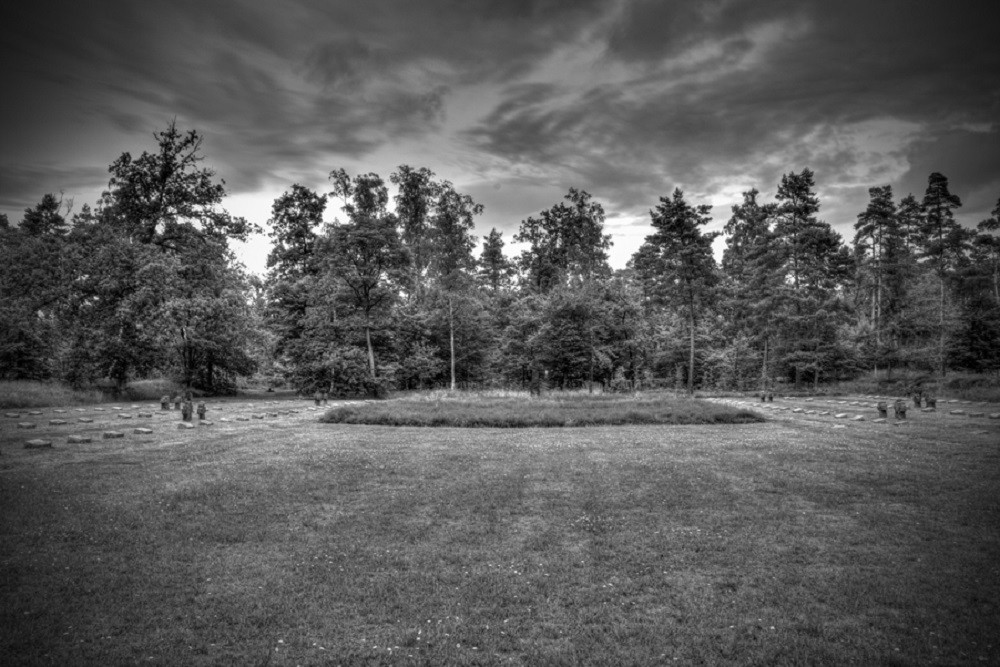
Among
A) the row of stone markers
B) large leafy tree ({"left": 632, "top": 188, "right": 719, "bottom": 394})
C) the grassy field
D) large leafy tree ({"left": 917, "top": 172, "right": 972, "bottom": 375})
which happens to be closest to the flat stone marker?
the row of stone markers

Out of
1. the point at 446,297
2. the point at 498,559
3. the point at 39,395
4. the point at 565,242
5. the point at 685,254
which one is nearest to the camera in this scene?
the point at 498,559

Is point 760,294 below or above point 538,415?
above

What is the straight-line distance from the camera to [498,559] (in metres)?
7.13

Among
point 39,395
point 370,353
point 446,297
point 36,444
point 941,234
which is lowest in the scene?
point 36,444

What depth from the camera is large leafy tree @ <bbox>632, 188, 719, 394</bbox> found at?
3778 centimetres

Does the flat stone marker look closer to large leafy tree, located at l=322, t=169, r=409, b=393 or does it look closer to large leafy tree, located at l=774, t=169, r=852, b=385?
large leafy tree, located at l=322, t=169, r=409, b=393

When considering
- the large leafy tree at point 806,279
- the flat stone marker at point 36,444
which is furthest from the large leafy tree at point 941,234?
the flat stone marker at point 36,444

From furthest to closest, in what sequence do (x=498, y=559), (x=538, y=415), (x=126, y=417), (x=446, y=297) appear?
(x=446, y=297), (x=538, y=415), (x=126, y=417), (x=498, y=559)

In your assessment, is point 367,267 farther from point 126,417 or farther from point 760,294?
point 760,294

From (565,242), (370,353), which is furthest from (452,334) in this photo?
(565,242)

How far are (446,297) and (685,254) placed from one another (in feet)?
68.9

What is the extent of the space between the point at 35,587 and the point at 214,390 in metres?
37.3

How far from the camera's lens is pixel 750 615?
5555 millimetres

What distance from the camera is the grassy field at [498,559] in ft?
16.4
